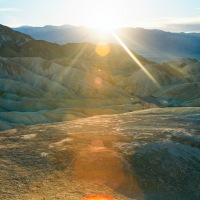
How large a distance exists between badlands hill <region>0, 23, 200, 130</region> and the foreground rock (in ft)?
122

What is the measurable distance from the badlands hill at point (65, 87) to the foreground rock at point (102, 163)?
3709 cm

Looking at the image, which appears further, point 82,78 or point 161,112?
point 82,78

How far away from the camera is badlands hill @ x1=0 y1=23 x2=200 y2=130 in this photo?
69.5 meters

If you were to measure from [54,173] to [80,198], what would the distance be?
8.68 ft

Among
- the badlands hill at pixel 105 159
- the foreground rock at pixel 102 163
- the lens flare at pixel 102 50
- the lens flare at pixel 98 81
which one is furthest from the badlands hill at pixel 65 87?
the foreground rock at pixel 102 163

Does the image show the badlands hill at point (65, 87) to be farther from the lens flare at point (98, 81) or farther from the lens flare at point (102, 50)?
the lens flare at point (102, 50)

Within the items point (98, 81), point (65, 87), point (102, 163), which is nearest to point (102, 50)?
point (98, 81)

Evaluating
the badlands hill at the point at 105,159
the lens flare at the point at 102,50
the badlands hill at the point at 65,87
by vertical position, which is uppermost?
the badlands hill at the point at 105,159

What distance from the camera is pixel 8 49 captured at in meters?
121

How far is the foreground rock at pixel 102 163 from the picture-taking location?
577 inches

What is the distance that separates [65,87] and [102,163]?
77514 mm

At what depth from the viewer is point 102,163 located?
1709 cm

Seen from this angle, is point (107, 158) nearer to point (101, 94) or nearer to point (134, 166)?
point (134, 166)

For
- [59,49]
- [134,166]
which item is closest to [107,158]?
[134,166]
